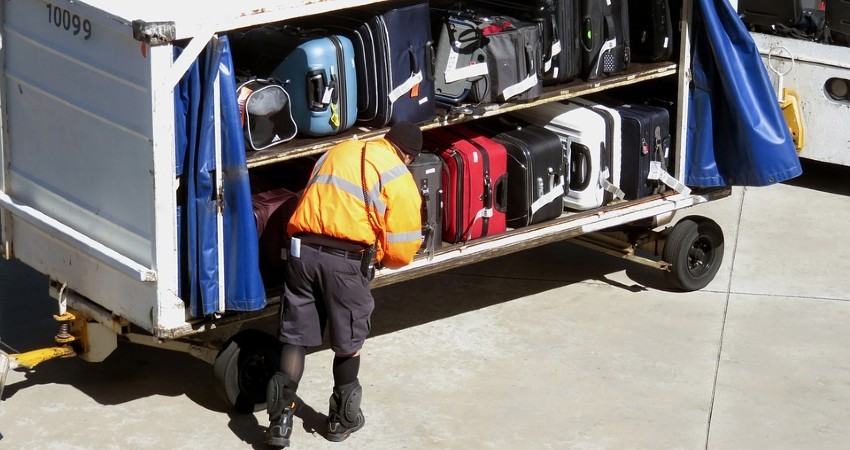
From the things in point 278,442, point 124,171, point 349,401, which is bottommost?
point 278,442

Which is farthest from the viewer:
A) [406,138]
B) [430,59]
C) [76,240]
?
[430,59]

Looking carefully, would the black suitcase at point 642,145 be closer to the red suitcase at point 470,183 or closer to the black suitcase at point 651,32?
the black suitcase at point 651,32

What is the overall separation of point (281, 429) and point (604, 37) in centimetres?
290

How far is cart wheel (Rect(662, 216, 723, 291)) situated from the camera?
8.50 meters

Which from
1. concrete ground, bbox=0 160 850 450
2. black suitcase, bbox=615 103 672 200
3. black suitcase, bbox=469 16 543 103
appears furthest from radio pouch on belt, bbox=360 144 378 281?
black suitcase, bbox=615 103 672 200

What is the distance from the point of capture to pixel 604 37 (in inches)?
311

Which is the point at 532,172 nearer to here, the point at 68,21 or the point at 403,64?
the point at 403,64

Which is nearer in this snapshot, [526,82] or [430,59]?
[430,59]

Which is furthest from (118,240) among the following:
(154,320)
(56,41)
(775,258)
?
(775,258)

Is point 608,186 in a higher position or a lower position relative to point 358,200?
lower

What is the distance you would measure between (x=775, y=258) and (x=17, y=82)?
4.86 m

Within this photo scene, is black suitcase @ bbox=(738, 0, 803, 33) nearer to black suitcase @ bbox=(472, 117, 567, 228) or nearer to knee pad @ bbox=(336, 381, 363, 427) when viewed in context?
black suitcase @ bbox=(472, 117, 567, 228)

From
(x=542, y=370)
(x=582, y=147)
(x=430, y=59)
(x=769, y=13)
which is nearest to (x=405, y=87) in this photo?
(x=430, y=59)

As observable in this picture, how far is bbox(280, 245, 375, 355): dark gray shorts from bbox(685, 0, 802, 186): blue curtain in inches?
104
